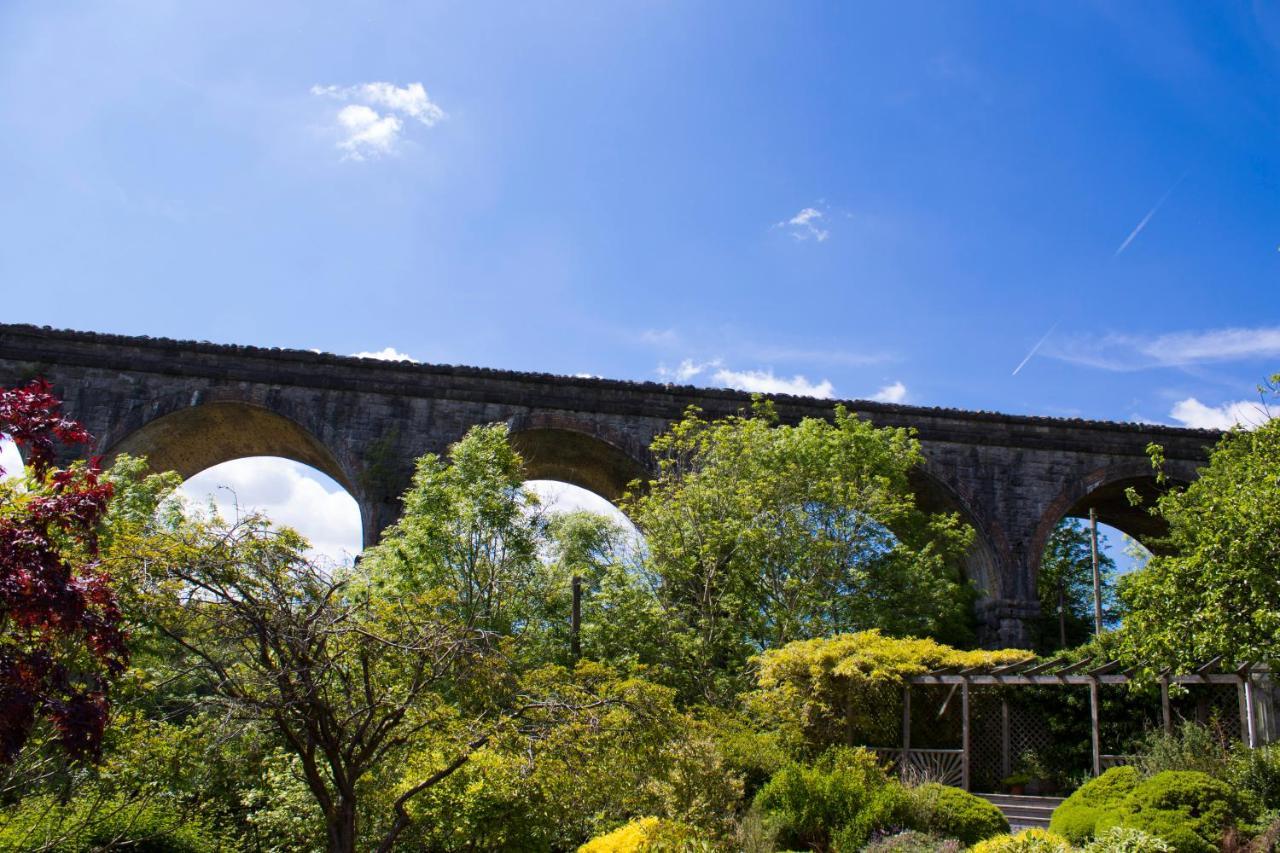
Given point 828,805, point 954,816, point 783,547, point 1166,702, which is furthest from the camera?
point 783,547

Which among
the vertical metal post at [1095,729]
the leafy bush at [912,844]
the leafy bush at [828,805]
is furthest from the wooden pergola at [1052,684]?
the leafy bush at [912,844]

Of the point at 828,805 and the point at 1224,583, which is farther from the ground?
the point at 1224,583

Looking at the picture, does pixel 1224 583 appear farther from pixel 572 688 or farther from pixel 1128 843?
pixel 572 688

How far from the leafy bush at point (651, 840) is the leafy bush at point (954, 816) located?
3.91m

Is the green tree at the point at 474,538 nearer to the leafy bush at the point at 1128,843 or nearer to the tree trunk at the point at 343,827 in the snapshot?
the tree trunk at the point at 343,827

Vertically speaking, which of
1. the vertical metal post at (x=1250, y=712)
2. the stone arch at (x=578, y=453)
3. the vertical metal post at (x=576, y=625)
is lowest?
the vertical metal post at (x=1250, y=712)

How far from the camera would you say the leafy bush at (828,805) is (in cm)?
1071

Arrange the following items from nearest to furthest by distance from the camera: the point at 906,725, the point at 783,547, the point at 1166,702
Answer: the point at 1166,702
the point at 906,725
the point at 783,547

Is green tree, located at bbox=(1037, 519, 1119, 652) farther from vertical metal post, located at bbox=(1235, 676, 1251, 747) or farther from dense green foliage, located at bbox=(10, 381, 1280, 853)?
vertical metal post, located at bbox=(1235, 676, 1251, 747)

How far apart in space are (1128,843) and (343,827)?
640 centimetres

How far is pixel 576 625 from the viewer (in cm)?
1541

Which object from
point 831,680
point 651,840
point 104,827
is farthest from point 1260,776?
point 104,827

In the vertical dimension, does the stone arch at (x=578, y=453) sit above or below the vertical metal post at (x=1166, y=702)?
above

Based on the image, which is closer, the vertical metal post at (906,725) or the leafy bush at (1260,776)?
the leafy bush at (1260,776)
